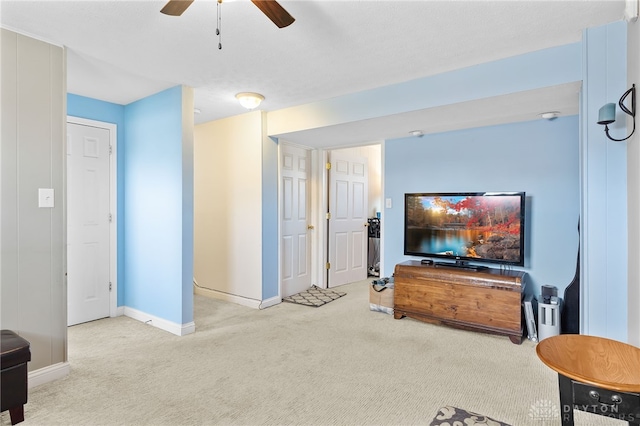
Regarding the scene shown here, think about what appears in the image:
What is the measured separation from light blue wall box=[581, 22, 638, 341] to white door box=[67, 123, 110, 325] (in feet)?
14.0

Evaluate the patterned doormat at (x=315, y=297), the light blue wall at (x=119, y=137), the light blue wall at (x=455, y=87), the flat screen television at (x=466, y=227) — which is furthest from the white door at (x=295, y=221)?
the light blue wall at (x=119, y=137)

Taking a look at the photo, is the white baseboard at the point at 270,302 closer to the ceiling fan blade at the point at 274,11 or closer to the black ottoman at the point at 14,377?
the black ottoman at the point at 14,377

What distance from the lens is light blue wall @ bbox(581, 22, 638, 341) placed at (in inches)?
87.2

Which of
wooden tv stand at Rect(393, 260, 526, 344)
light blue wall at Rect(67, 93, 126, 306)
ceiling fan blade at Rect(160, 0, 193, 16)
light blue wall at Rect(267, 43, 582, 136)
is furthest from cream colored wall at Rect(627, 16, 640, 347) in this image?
light blue wall at Rect(67, 93, 126, 306)

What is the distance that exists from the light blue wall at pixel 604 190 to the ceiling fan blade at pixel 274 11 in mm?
1980

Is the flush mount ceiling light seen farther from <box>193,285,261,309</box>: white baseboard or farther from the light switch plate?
<box>193,285,261,309</box>: white baseboard

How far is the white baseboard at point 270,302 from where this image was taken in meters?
4.16

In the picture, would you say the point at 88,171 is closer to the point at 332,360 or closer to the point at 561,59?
the point at 332,360

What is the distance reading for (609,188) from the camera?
2254 millimetres

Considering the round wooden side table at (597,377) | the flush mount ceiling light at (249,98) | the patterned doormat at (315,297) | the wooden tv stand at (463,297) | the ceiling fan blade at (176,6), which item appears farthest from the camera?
Result: the patterned doormat at (315,297)

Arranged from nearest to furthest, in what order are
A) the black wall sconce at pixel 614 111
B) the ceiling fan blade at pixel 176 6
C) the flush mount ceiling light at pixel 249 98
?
the ceiling fan blade at pixel 176 6 → the black wall sconce at pixel 614 111 → the flush mount ceiling light at pixel 249 98

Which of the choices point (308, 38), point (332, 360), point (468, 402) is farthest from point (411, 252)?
point (308, 38)

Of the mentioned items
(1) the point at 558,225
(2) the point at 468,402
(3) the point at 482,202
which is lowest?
(2) the point at 468,402

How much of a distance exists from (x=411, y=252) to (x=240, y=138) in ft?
8.00
